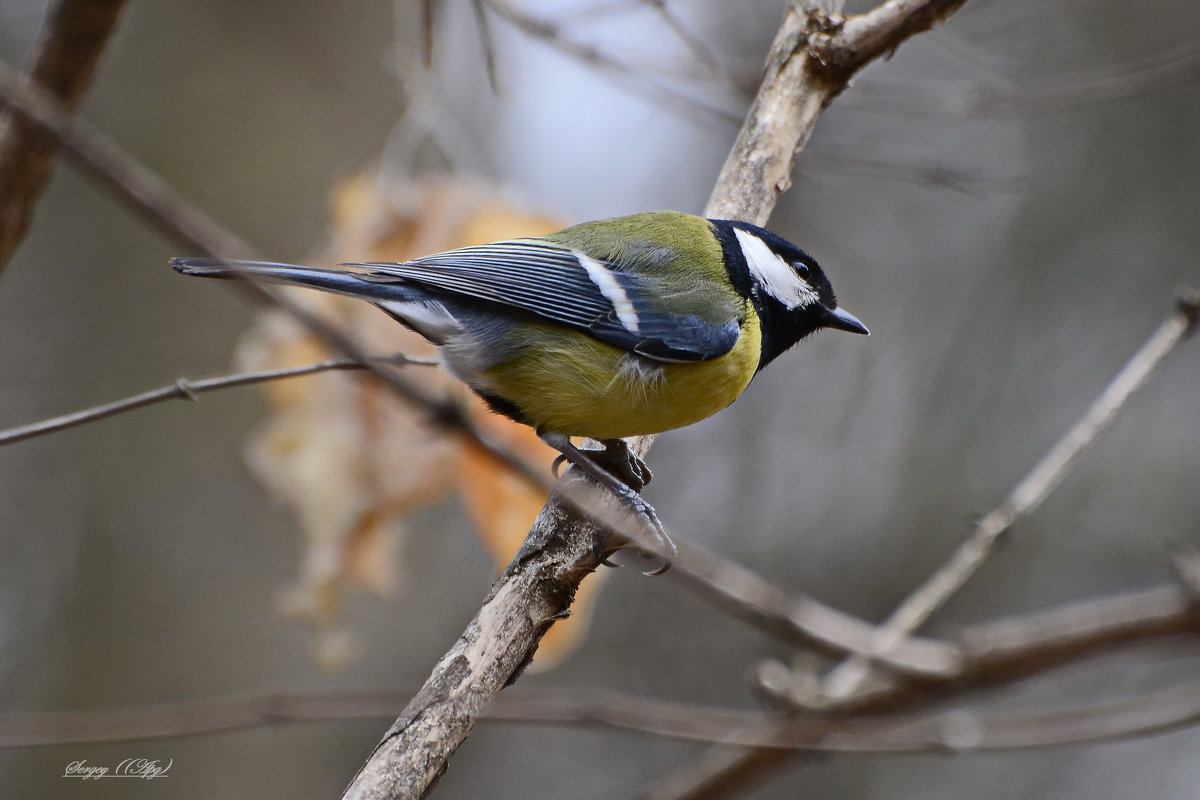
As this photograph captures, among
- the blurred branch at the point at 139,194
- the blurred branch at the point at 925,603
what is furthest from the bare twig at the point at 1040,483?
the blurred branch at the point at 139,194

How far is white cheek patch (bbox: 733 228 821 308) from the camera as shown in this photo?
2619mm

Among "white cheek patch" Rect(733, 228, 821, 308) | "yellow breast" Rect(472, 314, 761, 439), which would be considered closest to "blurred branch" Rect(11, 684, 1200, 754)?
"yellow breast" Rect(472, 314, 761, 439)

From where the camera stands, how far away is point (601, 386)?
2307 mm

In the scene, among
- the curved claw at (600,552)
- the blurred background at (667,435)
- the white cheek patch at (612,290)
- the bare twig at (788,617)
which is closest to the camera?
the bare twig at (788,617)

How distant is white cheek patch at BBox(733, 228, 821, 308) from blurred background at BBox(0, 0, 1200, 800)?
2537 millimetres

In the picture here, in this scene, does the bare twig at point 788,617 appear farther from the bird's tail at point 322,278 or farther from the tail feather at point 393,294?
the tail feather at point 393,294

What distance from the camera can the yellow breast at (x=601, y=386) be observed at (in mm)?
2283

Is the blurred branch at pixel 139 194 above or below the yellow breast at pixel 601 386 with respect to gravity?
above

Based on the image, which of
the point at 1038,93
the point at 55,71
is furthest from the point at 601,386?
the point at 1038,93

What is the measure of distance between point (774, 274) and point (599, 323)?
0.62 metres

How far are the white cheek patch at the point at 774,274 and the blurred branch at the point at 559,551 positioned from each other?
2.7 inches

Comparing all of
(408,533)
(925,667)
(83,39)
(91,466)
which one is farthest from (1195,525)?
(91,466)

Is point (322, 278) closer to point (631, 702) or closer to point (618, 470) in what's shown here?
point (618, 470)

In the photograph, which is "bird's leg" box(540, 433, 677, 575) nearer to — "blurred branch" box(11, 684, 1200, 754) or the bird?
the bird
